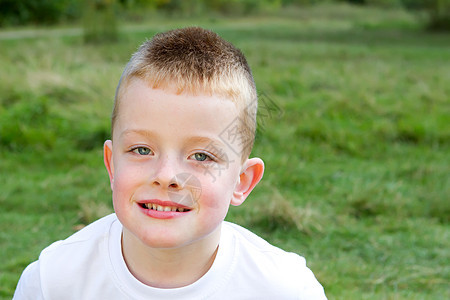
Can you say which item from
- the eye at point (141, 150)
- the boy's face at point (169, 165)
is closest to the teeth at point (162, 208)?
the boy's face at point (169, 165)

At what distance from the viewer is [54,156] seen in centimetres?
539

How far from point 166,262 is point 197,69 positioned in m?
0.68

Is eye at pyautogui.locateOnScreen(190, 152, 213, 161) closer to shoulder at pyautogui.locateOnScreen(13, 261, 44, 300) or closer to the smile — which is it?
the smile

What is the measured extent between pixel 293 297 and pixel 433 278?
149cm

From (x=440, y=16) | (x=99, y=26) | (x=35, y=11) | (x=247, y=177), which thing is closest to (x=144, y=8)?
(x=35, y=11)

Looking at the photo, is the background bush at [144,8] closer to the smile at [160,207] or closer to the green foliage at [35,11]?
the green foliage at [35,11]

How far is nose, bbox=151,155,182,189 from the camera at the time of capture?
1.81 m

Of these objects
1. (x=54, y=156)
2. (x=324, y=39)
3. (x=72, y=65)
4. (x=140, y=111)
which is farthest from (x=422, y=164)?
(x=324, y=39)

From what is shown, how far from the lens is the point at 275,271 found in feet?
7.02

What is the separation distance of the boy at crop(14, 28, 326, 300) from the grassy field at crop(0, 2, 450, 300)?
104cm

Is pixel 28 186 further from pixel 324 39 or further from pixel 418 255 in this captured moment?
pixel 324 39

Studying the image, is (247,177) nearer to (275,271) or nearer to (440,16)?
(275,271)

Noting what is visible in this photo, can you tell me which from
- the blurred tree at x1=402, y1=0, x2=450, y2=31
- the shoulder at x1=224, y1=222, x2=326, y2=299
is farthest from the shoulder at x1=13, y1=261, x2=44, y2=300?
the blurred tree at x1=402, y1=0, x2=450, y2=31

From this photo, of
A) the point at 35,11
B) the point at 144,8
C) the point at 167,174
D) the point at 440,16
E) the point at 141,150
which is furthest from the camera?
the point at 35,11
